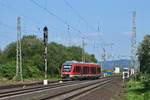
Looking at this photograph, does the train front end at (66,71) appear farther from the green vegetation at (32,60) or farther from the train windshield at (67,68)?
the green vegetation at (32,60)

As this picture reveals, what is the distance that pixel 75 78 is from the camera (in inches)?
3664

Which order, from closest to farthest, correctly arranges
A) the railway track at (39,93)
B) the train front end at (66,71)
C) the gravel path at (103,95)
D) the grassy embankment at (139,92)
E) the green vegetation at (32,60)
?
the grassy embankment at (139,92)
the railway track at (39,93)
the gravel path at (103,95)
the train front end at (66,71)
the green vegetation at (32,60)

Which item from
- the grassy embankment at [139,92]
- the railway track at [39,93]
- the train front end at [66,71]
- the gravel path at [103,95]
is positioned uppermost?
the train front end at [66,71]

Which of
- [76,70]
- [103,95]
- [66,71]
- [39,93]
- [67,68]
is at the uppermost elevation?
[67,68]

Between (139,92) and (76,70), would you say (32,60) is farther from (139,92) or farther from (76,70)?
(139,92)

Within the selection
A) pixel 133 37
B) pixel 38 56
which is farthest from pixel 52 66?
pixel 133 37

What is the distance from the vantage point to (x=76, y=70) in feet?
291

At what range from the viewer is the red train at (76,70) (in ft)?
287

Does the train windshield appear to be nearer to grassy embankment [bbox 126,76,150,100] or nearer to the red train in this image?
the red train

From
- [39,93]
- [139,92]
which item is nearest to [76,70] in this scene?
[39,93]

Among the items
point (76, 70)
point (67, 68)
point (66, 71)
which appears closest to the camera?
point (67, 68)

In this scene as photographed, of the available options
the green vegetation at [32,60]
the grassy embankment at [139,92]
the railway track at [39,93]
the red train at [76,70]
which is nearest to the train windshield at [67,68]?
the red train at [76,70]

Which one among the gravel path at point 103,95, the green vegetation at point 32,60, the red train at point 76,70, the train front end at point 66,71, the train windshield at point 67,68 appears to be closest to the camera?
the gravel path at point 103,95

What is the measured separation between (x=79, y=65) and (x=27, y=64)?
12.1m
